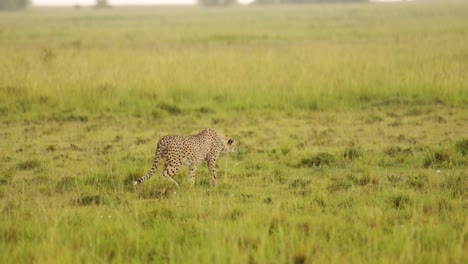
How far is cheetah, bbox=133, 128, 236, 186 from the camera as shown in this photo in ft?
20.5

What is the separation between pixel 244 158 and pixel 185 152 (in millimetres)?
1660

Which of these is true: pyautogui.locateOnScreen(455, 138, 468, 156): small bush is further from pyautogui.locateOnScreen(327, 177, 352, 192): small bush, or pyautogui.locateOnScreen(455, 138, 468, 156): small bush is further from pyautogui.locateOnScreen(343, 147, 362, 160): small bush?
pyautogui.locateOnScreen(327, 177, 352, 192): small bush

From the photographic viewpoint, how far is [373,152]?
7.90 meters

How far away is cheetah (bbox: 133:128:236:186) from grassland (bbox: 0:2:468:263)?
0.59ft

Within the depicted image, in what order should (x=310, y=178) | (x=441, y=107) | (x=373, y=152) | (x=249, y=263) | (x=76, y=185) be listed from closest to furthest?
1. (x=249, y=263)
2. (x=76, y=185)
3. (x=310, y=178)
4. (x=373, y=152)
5. (x=441, y=107)

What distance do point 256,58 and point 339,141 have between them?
7041 mm

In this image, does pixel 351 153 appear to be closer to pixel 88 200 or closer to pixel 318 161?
pixel 318 161

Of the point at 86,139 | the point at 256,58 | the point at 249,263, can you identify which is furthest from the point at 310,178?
the point at 256,58

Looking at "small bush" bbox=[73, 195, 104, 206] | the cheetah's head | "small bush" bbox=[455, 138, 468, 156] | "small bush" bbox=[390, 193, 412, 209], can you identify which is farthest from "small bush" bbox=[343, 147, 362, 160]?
"small bush" bbox=[73, 195, 104, 206]

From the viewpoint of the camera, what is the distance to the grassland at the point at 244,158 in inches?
177

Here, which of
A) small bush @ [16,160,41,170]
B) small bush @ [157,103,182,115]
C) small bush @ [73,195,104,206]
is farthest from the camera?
small bush @ [157,103,182,115]

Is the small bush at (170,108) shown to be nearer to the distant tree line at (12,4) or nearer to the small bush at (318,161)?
the small bush at (318,161)

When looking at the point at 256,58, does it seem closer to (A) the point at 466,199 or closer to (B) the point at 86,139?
(B) the point at 86,139

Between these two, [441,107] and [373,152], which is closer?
[373,152]
